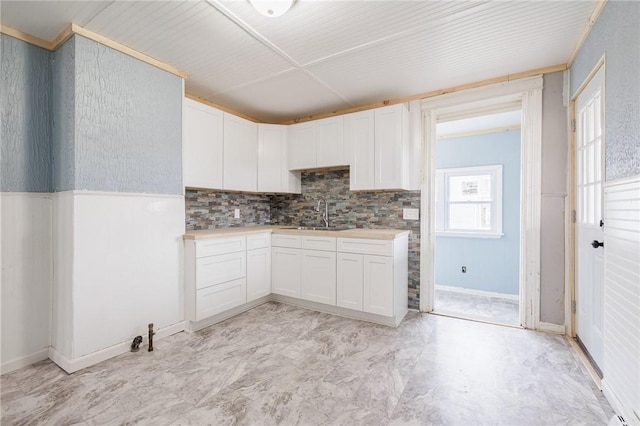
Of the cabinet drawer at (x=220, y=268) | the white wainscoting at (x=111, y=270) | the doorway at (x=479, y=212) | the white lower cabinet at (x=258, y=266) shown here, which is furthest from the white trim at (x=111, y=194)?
the doorway at (x=479, y=212)

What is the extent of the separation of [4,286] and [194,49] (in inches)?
87.4

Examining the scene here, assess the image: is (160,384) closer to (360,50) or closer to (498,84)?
(360,50)

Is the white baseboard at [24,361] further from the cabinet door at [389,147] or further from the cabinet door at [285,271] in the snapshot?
the cabinet door at [389,147]

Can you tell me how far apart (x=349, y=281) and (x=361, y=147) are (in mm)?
1509

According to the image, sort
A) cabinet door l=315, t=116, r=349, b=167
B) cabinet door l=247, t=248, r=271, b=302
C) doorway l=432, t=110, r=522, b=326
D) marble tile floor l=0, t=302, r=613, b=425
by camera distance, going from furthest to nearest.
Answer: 1. doorway l=432, t=110, r=522, b=326
2. cabinet door l=315, t=116, r=349, b=167
3. cabinet door l=247, t=248, r=271, b=302
4. marble tile floor l=0, t=302, r=613, b=425

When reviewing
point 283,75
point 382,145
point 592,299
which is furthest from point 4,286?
point 592,299

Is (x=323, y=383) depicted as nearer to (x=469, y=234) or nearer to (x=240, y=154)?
(x=240, y=154)

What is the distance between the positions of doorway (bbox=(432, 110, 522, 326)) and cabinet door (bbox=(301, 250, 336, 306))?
1509mm

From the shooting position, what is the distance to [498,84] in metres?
2.77

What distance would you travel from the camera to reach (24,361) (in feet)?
6.70

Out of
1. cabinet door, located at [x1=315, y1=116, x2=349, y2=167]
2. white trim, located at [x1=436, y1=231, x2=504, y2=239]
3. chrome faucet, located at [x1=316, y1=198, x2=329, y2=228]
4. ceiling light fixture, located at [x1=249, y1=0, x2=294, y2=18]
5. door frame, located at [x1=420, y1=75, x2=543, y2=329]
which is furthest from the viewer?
white trim, located at [x1=436, y1=231, x2=504, y2=239]

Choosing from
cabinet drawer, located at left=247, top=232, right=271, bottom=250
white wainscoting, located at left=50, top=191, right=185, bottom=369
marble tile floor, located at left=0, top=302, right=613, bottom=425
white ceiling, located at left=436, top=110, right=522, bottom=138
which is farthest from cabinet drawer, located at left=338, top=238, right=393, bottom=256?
white ceiling, located at left=436, top=110, right=522, bottom=138

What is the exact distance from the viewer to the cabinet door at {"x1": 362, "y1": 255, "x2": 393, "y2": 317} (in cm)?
271

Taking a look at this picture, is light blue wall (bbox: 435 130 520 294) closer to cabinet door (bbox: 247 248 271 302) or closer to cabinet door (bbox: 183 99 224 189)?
cabinet door (bbox: 247 248 271 302)
